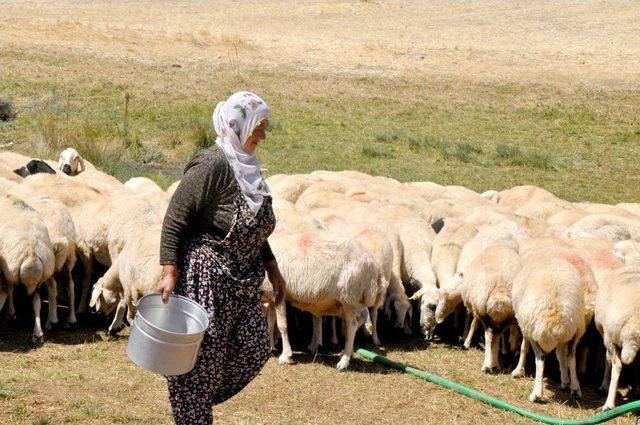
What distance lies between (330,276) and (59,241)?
3.00 metres

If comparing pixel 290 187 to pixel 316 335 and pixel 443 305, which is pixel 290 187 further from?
pixel 316 335

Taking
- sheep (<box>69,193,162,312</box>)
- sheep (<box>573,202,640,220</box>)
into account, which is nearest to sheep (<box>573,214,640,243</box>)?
sheep (<box>573,202,640,220</box>)

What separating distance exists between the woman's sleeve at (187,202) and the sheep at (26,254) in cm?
425

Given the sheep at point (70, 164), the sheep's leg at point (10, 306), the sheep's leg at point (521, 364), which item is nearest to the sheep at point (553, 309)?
the sheep's leg at point (521, 364)

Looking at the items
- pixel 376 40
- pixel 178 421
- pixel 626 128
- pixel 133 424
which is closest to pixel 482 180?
pixel 626 128

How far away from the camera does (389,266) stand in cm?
1013

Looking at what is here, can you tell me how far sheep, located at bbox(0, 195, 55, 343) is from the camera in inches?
345

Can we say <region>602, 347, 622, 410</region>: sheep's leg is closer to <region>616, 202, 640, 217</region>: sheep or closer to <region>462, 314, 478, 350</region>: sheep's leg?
<region>462, 314, 478, 350</region>: sheep's leg

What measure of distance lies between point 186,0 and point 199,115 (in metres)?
52.4

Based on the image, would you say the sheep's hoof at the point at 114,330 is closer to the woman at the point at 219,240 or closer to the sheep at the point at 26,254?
the sheep at the point at 26,254

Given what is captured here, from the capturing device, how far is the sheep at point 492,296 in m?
9.04

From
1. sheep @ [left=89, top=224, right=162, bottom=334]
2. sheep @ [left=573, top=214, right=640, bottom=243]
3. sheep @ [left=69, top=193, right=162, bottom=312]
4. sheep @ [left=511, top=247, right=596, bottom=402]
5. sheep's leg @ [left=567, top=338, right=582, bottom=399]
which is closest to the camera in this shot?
sheep @ [left=511, top=247, right=596, bottom=402]

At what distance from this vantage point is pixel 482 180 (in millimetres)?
20078

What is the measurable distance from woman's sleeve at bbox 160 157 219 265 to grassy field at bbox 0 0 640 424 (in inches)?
91.1
